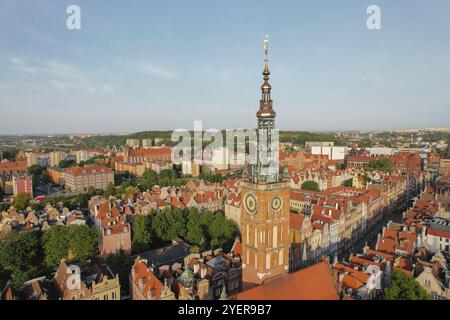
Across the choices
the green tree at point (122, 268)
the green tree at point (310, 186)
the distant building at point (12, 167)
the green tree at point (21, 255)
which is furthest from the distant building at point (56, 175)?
the green tree at point (122, 268)

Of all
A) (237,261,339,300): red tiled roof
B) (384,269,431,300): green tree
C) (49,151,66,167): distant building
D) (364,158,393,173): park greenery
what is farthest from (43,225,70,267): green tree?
(49,151,66,167): distant building

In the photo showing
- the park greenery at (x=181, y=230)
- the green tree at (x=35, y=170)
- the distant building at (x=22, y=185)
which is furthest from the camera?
the green tree at (x=35, y=170)

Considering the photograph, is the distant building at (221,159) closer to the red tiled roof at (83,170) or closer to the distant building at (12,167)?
the red tiled roof at (83,170)

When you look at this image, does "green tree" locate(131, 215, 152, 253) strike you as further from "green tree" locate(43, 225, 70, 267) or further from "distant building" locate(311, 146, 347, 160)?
"distant building" locate(311, 146, 347, 160)

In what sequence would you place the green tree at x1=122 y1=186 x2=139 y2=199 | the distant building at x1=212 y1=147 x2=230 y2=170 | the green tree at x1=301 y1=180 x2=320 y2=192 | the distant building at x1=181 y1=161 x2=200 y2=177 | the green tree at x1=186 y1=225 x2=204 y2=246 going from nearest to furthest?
the green tree at x1=186 y1=225 x2=204 y2=246, the green tree at x1=122 y1=186 x2=139 y2=199, the green tree at x1=301 y1=180 x2=320 y2=192, the distant building at x1=181 y1=161 x2=200 y2=177, the distant building at x1=212 y1=147 x2=230 y2=170
